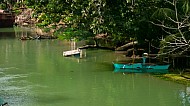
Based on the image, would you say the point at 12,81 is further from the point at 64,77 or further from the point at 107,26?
the point at 107,26

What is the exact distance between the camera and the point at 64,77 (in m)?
Answer: 15.6

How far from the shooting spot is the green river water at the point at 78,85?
12.1 meters

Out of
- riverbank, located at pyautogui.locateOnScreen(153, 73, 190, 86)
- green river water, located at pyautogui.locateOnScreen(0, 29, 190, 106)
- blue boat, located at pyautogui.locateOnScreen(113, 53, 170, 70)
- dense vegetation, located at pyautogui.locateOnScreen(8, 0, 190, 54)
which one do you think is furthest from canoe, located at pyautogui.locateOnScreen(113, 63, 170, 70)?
riverbank, located at pyautogui.locateOnScreen(153, 73, 190, 86)

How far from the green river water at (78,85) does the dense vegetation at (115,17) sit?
166 centimetres

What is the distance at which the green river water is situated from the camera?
39.6 ft

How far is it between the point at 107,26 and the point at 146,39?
2571 mm

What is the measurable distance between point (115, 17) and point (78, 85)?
11.3 feet

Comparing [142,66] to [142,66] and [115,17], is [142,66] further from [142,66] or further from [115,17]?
[115,17]

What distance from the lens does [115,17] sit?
16.0m

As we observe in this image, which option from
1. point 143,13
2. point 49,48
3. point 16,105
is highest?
point 143,13

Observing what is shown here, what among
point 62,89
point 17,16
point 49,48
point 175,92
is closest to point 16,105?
point 62,89

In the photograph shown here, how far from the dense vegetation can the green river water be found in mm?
1657

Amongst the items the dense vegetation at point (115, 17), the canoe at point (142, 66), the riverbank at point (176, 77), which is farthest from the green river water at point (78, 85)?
the dense vegetation at point (115, 17)

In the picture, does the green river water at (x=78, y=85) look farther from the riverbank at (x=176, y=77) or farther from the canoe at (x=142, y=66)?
the canoe at (x=142, y=66)
